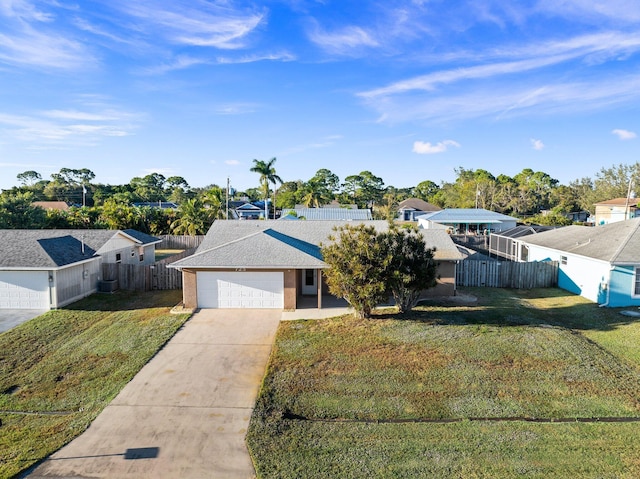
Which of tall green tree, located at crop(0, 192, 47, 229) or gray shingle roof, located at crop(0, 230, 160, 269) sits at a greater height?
tall green tree, located at crop(0, 192, 47, 229)

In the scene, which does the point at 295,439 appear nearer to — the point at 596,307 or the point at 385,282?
the point at 385,282

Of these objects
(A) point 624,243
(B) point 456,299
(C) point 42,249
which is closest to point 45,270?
(C) point 42,249

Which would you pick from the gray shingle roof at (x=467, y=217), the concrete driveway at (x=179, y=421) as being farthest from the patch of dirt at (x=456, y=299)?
the gray shingle roof at (x=467, y=217)

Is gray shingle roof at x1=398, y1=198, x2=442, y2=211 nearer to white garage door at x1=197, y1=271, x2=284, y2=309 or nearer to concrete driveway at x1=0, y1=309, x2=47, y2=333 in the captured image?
white garage door at x1=197, y1=271, x2=284, y2=309

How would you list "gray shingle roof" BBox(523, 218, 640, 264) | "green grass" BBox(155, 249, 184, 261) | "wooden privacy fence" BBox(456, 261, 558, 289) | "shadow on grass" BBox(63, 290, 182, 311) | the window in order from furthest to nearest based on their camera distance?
"green grass" BBox(155, 249, 184, 261) → "wooden privacy fence" BBox(456, 261, 558, 289) → the window → "shadow on grass" BBox(63, 290, 182, 311) → "gray shingle roof" BBox(523, 218, 640, 264)

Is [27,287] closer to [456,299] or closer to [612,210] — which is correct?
Result: [456,299]

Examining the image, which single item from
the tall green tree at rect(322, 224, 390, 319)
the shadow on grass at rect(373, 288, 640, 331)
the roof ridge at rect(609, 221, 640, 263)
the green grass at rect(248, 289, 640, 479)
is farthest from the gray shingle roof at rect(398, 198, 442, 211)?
the tall green tree at rect(322, 224, 390, 319)
